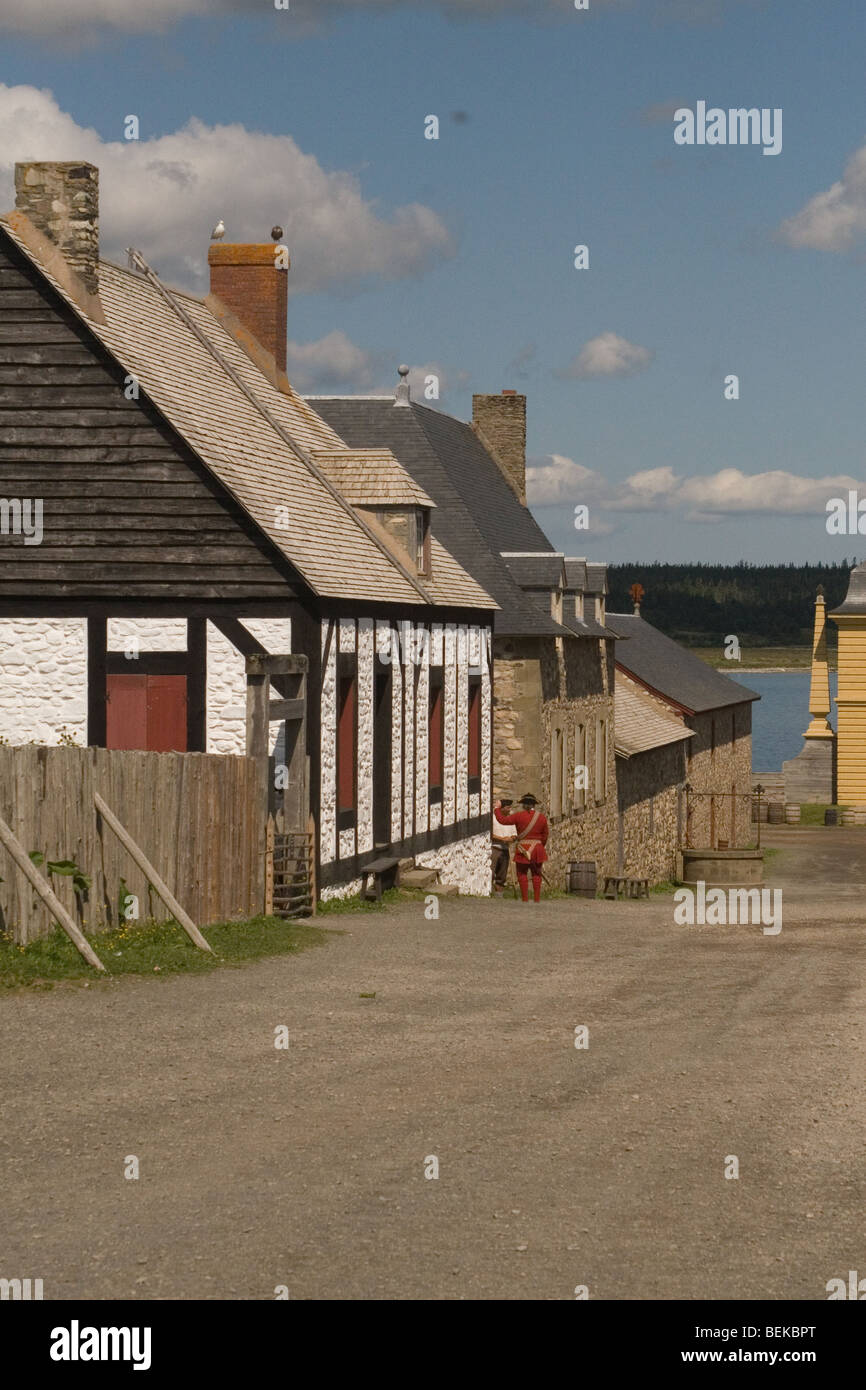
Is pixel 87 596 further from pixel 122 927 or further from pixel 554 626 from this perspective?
pixel 554 626

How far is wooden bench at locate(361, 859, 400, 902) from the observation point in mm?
23406

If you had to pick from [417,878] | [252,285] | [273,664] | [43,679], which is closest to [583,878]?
[417,878]

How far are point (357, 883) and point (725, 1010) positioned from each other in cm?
940

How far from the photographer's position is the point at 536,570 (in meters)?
32.6

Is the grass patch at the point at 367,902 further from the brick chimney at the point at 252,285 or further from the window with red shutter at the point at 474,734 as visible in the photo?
the brick chimney at the point at 252,285

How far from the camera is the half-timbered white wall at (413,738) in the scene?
73.5ft

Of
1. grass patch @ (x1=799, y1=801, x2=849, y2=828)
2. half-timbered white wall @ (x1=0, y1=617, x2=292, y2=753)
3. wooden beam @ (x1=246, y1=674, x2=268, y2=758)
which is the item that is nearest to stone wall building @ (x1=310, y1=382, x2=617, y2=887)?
half-timbered white wall @ (x1=0, y1=617, x2=292, y2=753)

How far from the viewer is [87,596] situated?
70.3ft

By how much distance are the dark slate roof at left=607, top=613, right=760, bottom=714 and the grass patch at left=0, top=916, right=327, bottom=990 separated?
2955cm

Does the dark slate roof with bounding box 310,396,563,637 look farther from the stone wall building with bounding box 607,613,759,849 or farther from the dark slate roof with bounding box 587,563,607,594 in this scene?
the stone wall building with bounding box 607,613,759,849

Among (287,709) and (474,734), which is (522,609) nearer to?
(474,734)

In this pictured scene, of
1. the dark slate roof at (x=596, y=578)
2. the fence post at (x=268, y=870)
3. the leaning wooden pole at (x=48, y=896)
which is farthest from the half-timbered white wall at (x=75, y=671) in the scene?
the dark slate roof at (x=596, y=578)

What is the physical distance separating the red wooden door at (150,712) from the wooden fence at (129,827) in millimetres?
2233
